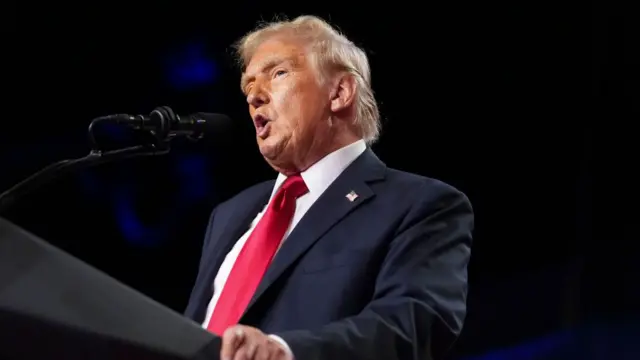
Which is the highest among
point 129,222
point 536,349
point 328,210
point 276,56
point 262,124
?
point 276,56

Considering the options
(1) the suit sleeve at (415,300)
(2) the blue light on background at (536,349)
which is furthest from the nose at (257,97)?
(2) the blue light on background at (536,349)

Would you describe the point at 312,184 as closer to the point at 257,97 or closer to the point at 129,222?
the point at 257,97

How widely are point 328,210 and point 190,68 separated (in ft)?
5.32

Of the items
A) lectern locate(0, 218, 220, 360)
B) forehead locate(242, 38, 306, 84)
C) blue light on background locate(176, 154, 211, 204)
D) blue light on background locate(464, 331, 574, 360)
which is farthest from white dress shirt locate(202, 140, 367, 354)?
blue light on background locate(464, 331, 574, 360)

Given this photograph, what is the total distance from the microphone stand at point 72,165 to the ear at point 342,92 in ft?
1.79

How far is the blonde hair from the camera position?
6.83 feet

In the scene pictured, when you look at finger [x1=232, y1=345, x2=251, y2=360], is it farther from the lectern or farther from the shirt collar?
the shirt collar

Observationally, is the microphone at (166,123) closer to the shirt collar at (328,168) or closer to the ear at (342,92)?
the shirt collar at (328,168)

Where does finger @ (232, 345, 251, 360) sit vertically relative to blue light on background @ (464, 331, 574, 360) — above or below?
above

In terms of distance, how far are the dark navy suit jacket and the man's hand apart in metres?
0.14

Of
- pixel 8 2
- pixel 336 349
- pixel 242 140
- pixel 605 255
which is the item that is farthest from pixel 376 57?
pixel 336 349

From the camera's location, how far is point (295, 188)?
1977mm

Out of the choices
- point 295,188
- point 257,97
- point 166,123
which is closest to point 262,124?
point 257,97

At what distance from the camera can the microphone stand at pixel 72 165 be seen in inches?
57.4
